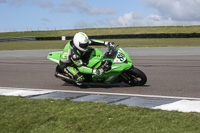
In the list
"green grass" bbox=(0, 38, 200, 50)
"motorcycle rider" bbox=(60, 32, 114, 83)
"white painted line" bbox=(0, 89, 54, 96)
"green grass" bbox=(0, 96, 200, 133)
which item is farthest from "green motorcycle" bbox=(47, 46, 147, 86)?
"green grass" bbox=(0, 38, 200, 50)

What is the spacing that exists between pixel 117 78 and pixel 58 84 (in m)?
1.84

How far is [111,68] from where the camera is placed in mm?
7297

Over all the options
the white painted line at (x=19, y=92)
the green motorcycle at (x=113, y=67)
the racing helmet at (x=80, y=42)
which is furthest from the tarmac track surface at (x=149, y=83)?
the racing helmet at (x=80, y=42)

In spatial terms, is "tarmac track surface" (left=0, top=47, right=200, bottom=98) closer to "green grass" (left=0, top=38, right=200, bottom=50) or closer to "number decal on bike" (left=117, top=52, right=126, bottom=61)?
"number decal on bike" (left=117, top=52, right=126, bottom=61)

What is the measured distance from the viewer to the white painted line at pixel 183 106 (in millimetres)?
5031

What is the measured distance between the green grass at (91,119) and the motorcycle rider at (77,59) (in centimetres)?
Answer: 209

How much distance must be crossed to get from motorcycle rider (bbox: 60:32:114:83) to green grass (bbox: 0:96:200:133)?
82.2 inches

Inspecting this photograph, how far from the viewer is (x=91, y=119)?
4434 millimetres

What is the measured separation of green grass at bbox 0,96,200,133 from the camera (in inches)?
158

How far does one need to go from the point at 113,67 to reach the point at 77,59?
2.97ft

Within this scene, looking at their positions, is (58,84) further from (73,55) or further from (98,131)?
(98,131)

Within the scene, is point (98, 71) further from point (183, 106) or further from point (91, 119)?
point (91, 119)

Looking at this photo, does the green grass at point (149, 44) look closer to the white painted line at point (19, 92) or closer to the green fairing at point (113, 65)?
the green fairing at point (113, 65)

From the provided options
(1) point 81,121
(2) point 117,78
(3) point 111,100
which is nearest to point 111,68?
(2) point 117,78
